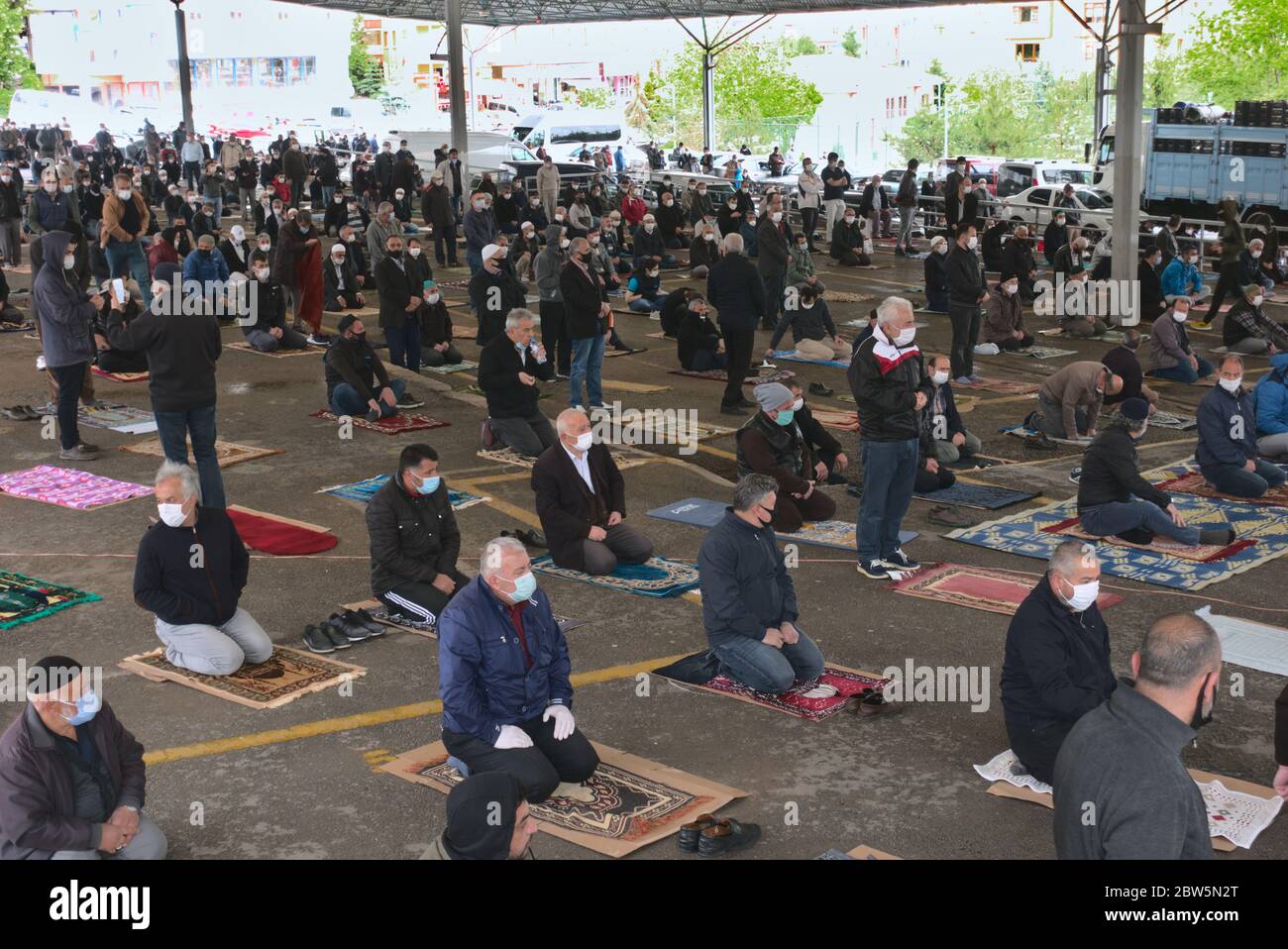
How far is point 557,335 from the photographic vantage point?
56.7 ft

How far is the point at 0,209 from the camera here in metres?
26.2

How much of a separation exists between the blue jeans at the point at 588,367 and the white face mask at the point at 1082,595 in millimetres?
9103

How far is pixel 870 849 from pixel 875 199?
2710 cm

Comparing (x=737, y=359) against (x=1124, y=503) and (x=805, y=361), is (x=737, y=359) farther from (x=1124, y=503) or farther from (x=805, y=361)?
(x=1124, y=503)

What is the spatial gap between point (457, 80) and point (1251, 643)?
2459 cm

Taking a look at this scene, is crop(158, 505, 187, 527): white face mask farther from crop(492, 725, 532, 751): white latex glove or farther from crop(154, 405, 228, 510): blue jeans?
crop(154, 405, 228, 510): blue jeans

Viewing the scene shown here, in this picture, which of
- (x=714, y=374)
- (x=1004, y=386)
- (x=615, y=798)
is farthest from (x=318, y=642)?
(x=1004, y=386)

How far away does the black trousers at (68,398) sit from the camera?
13.5m

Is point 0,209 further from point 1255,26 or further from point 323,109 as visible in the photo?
point 323,109

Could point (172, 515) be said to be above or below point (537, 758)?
above

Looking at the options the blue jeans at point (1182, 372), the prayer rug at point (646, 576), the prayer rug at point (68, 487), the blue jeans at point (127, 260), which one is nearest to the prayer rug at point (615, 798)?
the prayer rug at point (646, 576)

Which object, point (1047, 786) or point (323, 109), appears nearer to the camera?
point (1047, 786)

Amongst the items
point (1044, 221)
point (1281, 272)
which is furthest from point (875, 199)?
point (1281, 272)

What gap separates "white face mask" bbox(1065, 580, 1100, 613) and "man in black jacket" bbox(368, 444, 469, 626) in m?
4.10
